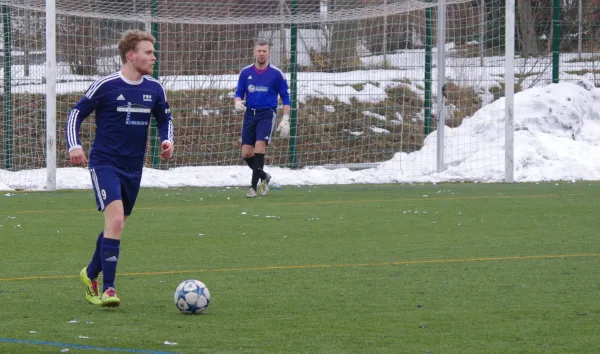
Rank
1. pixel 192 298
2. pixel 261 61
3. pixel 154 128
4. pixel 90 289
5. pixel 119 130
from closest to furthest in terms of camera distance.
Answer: pixel 192 298, pixel 90 289, pixel 119 130, pixel 261 61, pixel 154 128

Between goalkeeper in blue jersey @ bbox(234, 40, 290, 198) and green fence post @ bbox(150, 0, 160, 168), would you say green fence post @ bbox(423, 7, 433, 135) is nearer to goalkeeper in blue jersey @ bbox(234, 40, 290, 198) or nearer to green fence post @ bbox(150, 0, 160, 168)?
green fence post @ bbox(150, 0, 160, 168)

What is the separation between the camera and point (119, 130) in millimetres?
6797

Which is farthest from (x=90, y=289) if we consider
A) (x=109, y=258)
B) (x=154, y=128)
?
(x=154, y=128)

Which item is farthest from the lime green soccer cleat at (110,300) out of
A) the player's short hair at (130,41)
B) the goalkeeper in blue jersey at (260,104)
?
the goalkeeper in blue jersey at (260,104)

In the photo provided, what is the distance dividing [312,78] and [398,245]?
40.6 feet

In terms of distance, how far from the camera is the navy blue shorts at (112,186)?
21.6 ft

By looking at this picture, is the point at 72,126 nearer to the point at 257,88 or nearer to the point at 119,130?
the point at 119,130

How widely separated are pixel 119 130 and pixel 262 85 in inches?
326

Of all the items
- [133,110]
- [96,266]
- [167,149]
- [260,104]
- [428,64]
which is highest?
[428,64]

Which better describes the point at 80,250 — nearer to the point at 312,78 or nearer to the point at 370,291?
the point at 370,291

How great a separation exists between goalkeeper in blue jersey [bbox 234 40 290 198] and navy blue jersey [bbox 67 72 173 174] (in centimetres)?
795

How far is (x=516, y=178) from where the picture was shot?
18250 mm

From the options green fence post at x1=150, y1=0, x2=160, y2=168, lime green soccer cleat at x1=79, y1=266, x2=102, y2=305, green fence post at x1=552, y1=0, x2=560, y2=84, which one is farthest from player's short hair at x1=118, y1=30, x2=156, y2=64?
green fence post at x1=552, y1=0, x2=560, y2=84

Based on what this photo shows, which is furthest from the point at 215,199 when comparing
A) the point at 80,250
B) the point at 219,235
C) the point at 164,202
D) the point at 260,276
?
the point at 260,276
